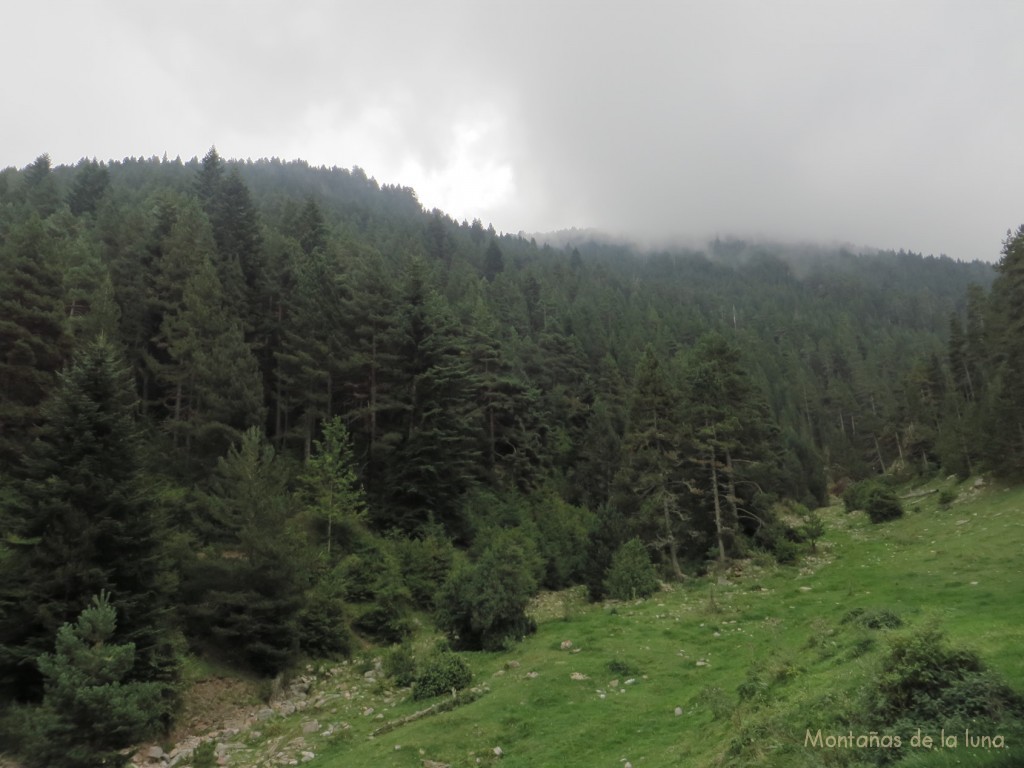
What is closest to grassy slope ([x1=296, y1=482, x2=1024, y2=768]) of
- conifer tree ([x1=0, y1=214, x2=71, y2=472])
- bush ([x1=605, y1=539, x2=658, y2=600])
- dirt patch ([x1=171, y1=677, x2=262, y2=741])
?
bush ([x1=605, y1=539, x2=658, y2=600])

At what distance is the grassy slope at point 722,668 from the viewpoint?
1067cm

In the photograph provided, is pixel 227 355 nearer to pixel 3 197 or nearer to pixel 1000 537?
pixel 1000 537

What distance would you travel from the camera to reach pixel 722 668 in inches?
730

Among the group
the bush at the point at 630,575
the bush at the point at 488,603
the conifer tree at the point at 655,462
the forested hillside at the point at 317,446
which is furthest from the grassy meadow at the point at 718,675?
the conifer tree at the point at 655,462

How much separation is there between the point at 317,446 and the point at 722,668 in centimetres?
2358

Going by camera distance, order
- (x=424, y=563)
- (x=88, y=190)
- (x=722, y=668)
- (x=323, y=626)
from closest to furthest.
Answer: (x=722, y=668) → (x=323, y=626) → (x=424, y=563) → (x=88, y=190)

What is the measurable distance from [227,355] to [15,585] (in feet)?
→ 68.8

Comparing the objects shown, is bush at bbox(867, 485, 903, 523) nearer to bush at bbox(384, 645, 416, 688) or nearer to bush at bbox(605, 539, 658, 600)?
bush at bbox(605, 539, 658, 600)

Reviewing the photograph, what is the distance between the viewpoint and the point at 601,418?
5722 centimetres

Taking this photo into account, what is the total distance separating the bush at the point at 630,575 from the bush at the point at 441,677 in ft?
47.4

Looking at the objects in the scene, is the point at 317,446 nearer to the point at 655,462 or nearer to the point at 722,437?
the point at 655,462

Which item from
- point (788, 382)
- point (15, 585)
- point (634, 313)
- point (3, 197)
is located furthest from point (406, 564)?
point (788, 382)

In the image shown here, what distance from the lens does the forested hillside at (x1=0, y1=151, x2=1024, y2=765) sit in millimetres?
18844

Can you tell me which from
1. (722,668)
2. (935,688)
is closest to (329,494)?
(722,668)
